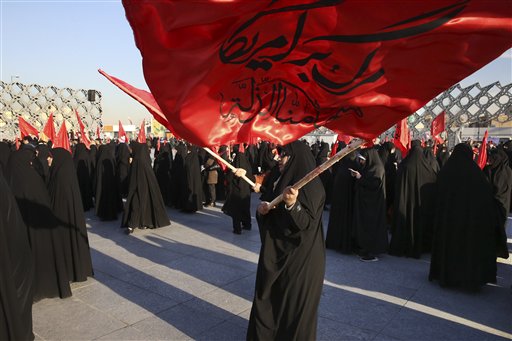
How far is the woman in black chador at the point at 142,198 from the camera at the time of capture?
Result: 25.7ft

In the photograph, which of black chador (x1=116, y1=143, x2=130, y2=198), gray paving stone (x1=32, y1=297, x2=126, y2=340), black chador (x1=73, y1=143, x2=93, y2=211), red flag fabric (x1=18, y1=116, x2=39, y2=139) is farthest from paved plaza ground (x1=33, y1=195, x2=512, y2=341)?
red flag fabric (x1=18, y1=116, x2=39, y2=139)

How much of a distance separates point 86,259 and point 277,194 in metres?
3.30

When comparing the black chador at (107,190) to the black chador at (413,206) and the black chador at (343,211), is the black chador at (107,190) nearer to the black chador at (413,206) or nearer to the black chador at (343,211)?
the black chador at (343,211)

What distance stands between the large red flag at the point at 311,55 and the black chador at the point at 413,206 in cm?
413

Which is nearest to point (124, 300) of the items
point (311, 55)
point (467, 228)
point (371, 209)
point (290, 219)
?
point (290, 219)

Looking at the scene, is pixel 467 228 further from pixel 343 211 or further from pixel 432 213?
pixel 343 211

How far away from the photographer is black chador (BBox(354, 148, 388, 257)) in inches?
241

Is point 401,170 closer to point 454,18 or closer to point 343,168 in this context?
point 343,168

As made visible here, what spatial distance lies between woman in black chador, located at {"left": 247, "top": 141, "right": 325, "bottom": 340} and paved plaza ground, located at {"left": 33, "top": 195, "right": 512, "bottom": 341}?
665mm

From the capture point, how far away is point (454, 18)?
185 cm

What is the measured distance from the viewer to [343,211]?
261 inches

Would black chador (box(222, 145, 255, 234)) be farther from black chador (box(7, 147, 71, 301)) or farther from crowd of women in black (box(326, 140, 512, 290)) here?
black chador (box(7, 147, 71, 301))

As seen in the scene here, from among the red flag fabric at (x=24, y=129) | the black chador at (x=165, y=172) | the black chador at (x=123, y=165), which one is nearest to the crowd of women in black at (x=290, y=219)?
the black chador at (x=123, y=165)

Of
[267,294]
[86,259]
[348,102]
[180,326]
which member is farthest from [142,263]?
[348,102]
